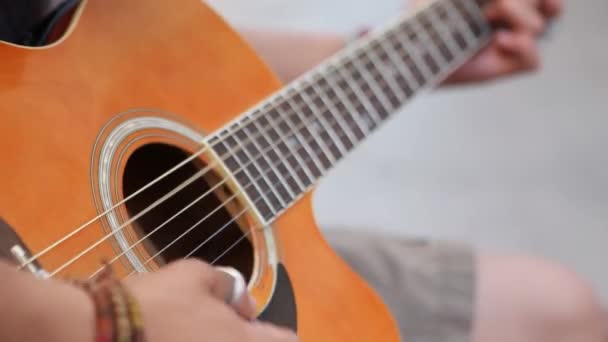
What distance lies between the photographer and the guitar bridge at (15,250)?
357 mm

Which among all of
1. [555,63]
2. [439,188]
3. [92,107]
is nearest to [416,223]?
[439,188]

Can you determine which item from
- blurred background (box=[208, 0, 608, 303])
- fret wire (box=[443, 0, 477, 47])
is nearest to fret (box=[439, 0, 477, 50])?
fret wire (box=[443, 0, 477, 47])

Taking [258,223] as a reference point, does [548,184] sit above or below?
below

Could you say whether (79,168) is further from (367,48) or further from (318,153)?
(367,48)

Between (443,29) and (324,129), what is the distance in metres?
0.27

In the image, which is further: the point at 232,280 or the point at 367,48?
the point at 367,48

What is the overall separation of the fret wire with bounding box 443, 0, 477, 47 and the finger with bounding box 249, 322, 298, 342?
0.52 metres

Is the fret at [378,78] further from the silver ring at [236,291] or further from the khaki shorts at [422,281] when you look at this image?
the silver ring at [236,291]

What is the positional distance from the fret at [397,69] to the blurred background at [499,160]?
0.59 metres

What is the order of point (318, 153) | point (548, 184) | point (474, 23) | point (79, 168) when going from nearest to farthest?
point (79, 168), point (318, 153), point (474, 23), point (548, 184)

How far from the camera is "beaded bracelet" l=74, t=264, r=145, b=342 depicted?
274mm

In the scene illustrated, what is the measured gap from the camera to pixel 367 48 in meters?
0.65

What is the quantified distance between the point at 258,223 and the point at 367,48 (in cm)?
26

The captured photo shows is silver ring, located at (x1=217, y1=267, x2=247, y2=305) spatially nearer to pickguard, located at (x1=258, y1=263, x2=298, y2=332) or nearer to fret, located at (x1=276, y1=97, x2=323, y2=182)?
pickguard, located at (x1=258, y1=263, x2=298, y2=332)
